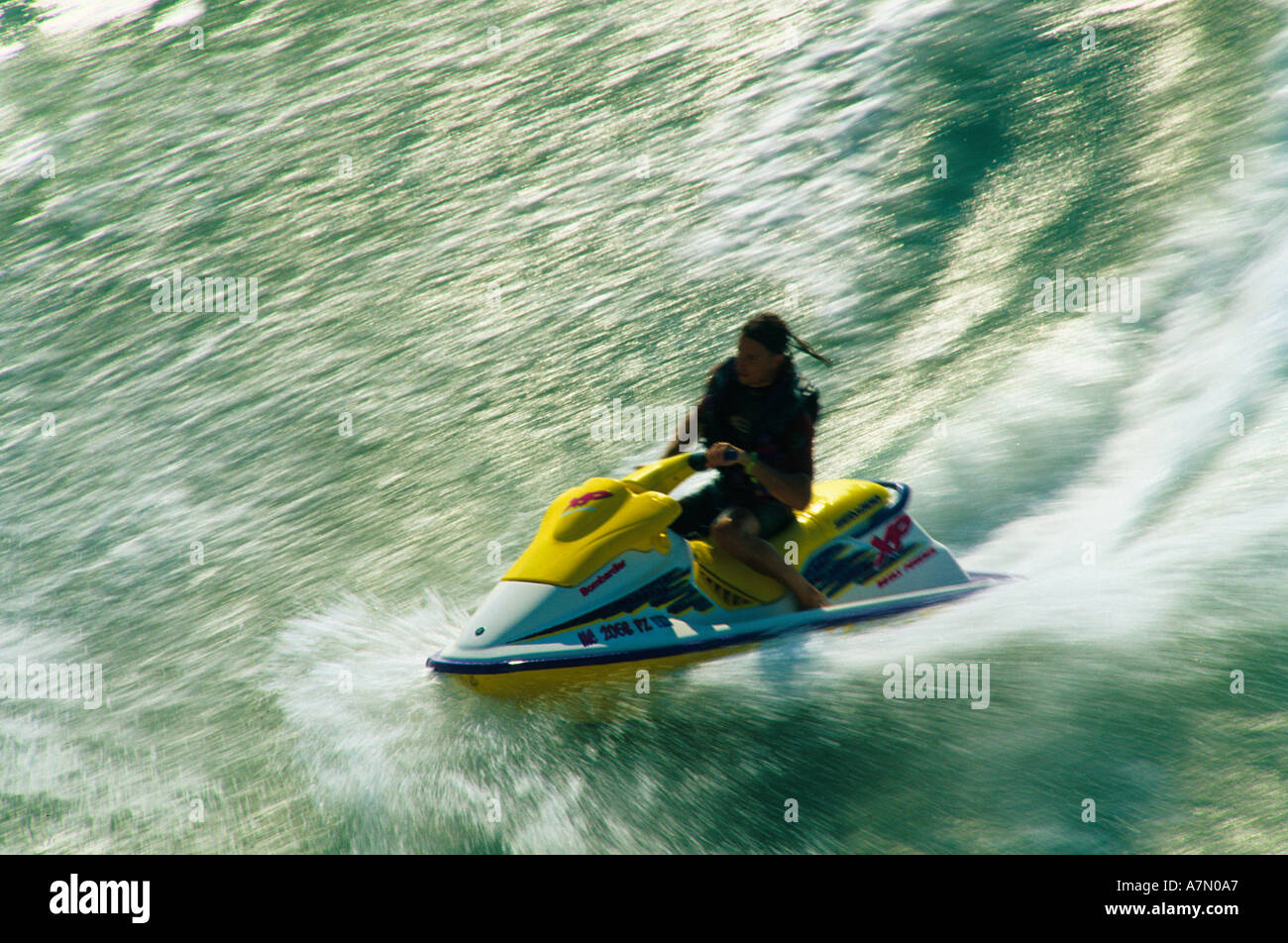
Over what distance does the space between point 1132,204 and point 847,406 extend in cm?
332

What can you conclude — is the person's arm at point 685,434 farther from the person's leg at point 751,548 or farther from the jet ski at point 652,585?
A: the person's leg at point 751,548

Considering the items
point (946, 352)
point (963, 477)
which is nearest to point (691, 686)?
point (963, 477)

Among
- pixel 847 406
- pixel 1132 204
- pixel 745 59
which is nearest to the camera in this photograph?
pixel 847 406

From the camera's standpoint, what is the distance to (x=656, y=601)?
16.0 feet

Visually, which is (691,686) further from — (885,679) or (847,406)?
(847,406)

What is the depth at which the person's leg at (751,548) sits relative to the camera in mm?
5133

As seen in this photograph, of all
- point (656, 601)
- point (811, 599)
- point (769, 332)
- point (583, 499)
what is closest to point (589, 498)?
point (583, 499)

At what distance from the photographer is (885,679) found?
4945 mm

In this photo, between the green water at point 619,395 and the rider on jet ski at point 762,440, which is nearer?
the green water at point 619,395

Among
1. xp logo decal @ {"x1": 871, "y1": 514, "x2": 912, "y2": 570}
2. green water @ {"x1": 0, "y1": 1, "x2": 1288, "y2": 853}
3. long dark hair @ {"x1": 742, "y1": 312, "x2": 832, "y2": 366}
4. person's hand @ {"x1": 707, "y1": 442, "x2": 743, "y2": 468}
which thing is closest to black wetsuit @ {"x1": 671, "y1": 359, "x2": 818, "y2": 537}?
long dark hair @ {"x1": 742, "y1": 312, "x2": 832, "y2": 366}

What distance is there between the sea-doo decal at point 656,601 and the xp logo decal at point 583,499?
1.36 feet

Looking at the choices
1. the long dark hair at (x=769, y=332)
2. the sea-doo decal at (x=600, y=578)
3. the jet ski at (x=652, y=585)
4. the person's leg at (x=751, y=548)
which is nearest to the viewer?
the jet ski at (x=652, y=585)

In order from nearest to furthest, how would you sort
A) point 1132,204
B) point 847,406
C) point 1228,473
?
point 1228,473
point 847,406
point 1132,204

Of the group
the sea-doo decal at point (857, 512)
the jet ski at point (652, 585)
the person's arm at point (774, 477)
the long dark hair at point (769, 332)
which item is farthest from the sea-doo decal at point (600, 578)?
the sea-doo decal at point (857, 512)
